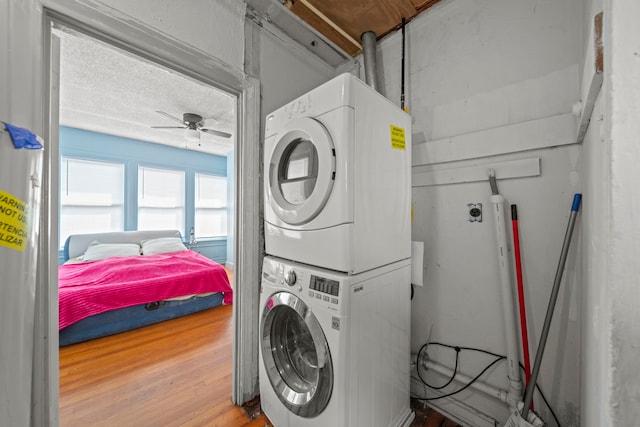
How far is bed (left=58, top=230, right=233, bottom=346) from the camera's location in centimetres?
229

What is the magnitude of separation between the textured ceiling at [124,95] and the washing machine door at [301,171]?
0.52 metres

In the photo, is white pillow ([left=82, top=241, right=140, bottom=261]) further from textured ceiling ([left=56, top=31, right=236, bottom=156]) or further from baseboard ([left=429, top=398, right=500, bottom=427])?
baseboard ([left=429, top=398, right=500, bottom=427])

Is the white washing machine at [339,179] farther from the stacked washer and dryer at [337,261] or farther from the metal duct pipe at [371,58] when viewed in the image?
the metal duct pipe at [371,58]

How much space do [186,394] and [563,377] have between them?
218 centimetres

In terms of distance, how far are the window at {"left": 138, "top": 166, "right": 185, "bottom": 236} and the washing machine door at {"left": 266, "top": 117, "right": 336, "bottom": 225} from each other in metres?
4.66

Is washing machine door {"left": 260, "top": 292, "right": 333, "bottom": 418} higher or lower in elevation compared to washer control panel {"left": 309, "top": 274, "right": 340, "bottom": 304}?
lower

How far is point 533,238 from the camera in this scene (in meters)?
1.23

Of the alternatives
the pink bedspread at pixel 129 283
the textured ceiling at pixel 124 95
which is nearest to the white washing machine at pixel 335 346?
the textured ceiling at pixel 124 95

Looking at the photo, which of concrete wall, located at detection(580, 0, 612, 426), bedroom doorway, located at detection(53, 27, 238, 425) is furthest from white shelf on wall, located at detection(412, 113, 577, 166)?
bedroom doorway, located at detection(53, 27, 238, 425)

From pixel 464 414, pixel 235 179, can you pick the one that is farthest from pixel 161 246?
pixel 464 414

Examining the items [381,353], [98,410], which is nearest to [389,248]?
[381,353]

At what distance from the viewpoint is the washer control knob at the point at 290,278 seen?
1.15 metres

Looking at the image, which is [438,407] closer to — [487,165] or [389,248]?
[389,248]

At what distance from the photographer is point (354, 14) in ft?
5.36
